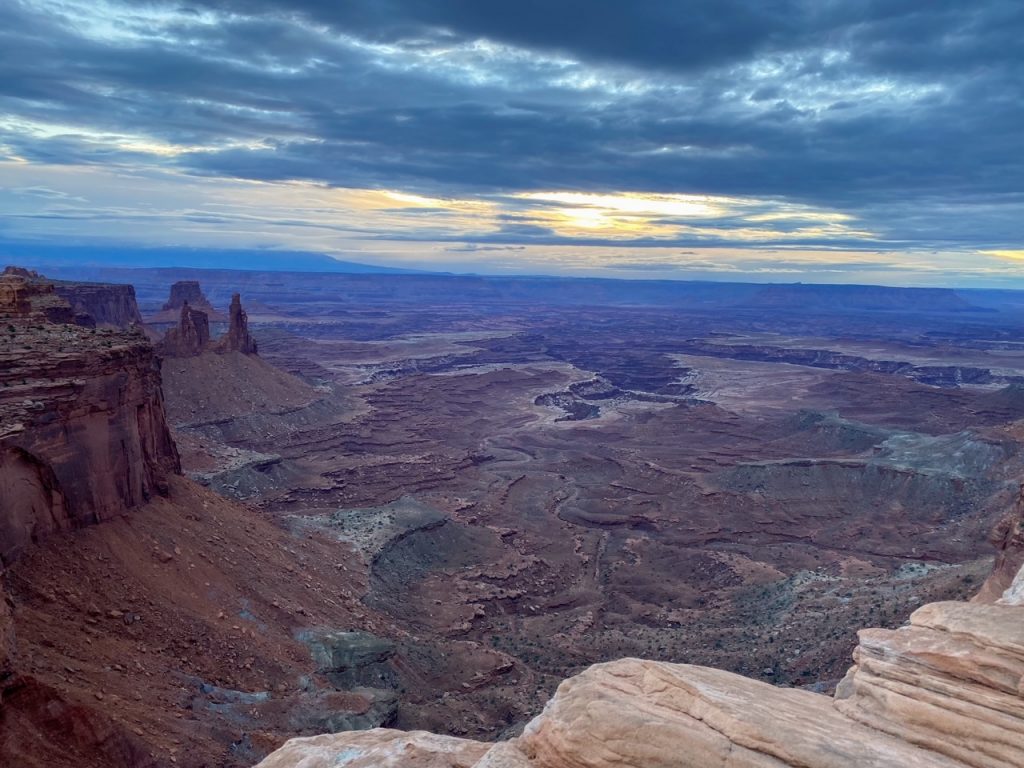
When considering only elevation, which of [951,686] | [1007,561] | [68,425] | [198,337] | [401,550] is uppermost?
[198,337]

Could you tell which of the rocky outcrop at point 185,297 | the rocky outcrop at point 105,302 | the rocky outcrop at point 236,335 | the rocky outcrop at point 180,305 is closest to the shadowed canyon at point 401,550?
the rocky outcrop at point 236,335

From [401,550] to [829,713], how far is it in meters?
36.2

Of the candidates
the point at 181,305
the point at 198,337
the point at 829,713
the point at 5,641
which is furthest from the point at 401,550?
the point at 181,305

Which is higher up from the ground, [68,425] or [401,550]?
[68,425]

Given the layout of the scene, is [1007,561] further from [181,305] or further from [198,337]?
[181,305]

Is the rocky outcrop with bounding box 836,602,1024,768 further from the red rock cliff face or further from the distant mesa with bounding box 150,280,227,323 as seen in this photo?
the distant mesa with bounding box 150,280,227,323

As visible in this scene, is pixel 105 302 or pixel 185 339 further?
pixel 105 302

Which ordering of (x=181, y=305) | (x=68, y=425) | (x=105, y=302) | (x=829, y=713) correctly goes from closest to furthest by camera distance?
(x=829, y=713) < (x=68, y=425) < (x=105, y=302) < (x=181, y=305)

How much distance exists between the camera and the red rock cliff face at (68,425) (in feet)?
75.7

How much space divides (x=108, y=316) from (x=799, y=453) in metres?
101

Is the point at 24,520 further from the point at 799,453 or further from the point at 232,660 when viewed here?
the point at 799,453

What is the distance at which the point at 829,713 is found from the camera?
11219 millimetres

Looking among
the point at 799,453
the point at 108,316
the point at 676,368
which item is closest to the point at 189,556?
the point at 799,453

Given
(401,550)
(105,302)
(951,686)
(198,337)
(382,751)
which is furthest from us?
(105,302)
